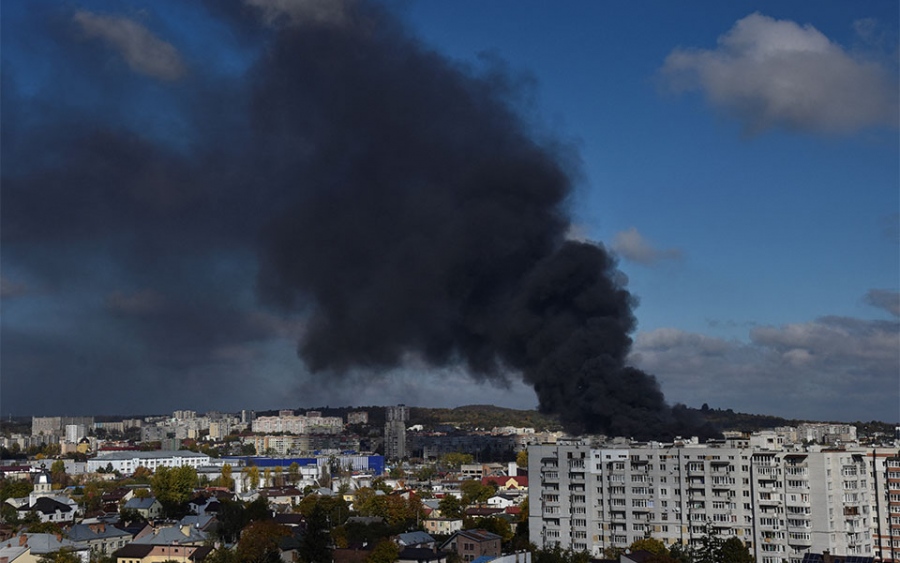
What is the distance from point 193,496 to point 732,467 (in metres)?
34.1

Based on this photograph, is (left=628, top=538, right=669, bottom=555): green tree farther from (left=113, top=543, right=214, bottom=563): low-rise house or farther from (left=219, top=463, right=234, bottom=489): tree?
(left=219, top=463, right=234, bottom=489): tree

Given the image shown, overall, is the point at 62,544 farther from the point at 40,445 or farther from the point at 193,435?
the point at 193,435

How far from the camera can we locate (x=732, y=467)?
3341cm

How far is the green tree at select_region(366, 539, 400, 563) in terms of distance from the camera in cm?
3256

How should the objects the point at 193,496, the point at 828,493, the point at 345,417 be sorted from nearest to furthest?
1. the point at 828,493
2. the point at 193,496
3. the point at 345,417

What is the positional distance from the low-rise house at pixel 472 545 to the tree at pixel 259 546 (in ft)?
18.6

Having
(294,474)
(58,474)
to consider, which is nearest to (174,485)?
(294,474)

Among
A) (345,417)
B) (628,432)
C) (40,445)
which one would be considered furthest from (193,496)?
(345,417)

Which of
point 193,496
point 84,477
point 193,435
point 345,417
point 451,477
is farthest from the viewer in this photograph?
point 345,417

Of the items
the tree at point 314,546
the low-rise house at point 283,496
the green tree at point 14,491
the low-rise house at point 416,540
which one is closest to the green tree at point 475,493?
the low-rise house at point 283,496

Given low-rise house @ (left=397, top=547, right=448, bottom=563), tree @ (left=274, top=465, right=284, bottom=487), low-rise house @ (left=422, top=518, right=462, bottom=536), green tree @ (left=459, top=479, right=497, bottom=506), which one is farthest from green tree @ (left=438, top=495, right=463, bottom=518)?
tree @ (left=274, top=465, right=284, bottom=487)

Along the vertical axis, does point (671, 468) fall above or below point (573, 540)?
above

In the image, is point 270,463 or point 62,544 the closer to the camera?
point 62,544

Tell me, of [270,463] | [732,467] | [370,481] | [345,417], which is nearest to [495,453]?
[270,463]
